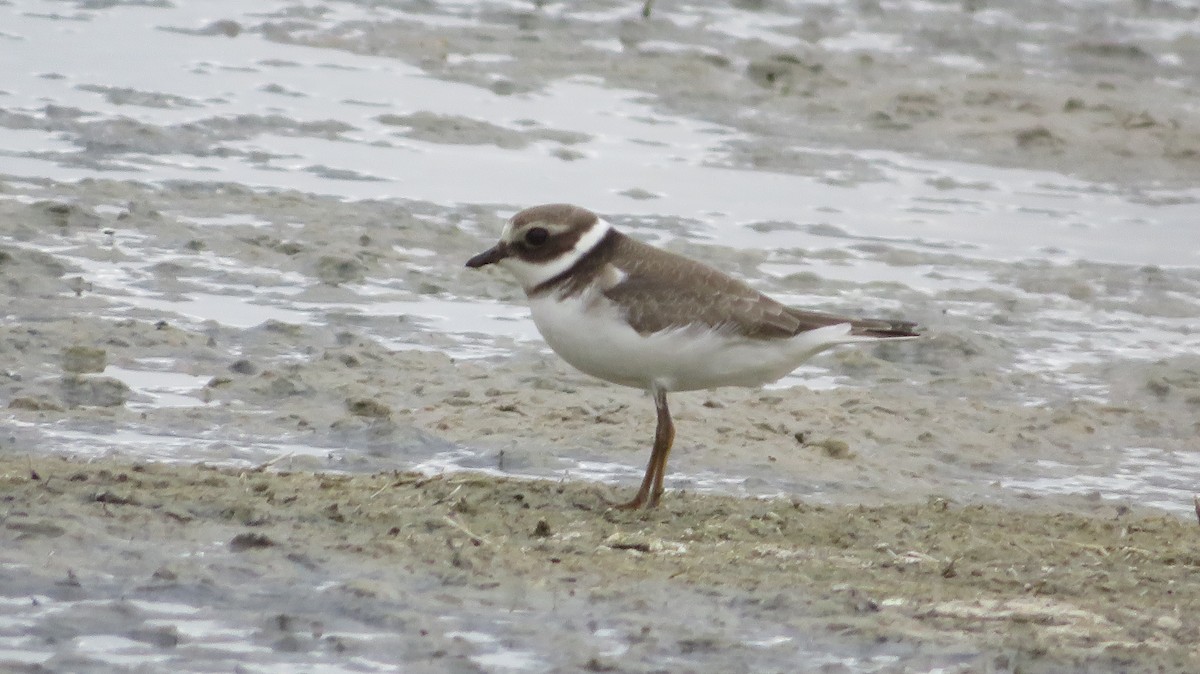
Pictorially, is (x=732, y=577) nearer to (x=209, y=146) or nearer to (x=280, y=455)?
(x=280, y=455)

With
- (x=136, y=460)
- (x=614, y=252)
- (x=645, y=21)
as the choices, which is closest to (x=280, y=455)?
(x=136, y=460)

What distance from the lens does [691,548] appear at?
669cm

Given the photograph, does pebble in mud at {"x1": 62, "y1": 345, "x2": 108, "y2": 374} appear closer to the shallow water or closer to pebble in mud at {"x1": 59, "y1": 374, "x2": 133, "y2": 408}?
the shallow water

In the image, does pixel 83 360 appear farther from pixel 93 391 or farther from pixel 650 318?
pixel 650 318

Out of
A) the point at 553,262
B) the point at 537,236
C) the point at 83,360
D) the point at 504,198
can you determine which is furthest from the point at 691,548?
the point at 504,198

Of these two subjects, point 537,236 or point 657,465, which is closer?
point 657,465

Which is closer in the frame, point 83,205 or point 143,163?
point 83,205

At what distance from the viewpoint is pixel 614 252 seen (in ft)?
24.7

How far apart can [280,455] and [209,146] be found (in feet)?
17.3

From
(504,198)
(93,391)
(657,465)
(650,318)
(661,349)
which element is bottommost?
(93,391)

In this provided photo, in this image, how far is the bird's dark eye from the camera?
7.54 m

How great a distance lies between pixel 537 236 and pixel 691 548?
153 cm

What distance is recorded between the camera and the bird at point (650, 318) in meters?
7.24

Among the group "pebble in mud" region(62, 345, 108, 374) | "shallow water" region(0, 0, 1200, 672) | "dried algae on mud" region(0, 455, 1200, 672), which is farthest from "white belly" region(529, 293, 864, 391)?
"pebble in mud" region(62, 345, 108, 374)
